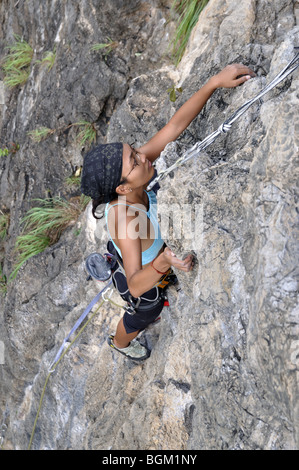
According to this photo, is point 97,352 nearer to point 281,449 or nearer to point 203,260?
point 203,260

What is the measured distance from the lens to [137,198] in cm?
269

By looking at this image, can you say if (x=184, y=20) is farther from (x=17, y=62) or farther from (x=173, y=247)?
(x=17, y=62)

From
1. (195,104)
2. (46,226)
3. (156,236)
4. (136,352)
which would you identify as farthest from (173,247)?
(46,226)

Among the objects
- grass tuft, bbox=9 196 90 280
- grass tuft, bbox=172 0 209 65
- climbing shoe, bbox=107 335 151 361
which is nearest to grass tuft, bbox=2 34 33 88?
grass tuft, bbox=9 196 90 280

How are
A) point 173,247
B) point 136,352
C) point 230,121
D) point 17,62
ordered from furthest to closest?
point 17,62 < point 136,352 < point 173,247 < point 230,121

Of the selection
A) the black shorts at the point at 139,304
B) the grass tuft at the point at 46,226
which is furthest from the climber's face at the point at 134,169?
the grass tuft at the point at 46,226

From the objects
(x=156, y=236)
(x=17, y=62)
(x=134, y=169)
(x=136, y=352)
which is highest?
(x=17, y=62)

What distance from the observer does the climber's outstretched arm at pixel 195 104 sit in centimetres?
251

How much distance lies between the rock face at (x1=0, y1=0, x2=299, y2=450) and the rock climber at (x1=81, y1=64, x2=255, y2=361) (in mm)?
101

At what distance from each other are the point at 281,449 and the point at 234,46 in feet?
7.52

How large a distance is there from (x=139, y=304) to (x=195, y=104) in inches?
51.2

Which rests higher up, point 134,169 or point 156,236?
point 134,169

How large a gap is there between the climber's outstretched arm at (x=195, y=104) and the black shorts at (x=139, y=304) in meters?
0.84

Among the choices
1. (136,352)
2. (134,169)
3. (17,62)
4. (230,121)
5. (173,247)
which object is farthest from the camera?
(17,62)
